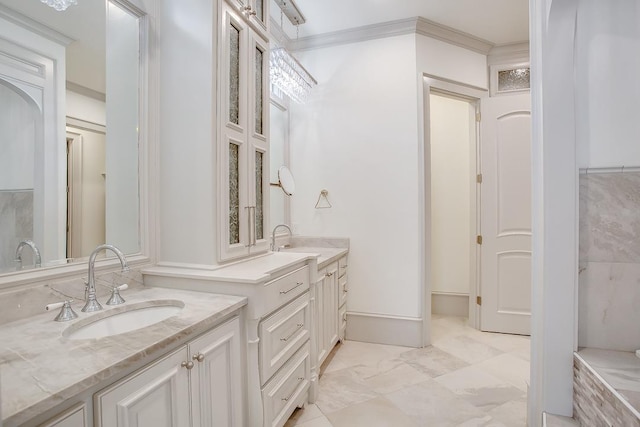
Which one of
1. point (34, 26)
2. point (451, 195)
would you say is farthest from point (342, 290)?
point (34, 26)

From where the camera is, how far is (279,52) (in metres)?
2.38

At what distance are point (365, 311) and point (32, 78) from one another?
2.81 metres

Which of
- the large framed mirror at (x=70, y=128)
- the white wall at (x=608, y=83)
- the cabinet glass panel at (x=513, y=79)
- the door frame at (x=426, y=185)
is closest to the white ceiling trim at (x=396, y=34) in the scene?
the cabinet glass panel at (x=513, y=79)

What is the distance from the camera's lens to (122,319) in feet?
4.18

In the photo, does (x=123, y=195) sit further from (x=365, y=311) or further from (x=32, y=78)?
(x=365, y=311)

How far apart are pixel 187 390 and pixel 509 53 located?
3.91 meters

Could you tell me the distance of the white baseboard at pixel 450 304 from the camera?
3.75 metres

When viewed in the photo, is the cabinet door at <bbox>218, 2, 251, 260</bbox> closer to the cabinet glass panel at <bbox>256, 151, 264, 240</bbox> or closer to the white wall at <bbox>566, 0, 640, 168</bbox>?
the cabinet glass panel at <bbox>256, 151, 264, 240</bbox>

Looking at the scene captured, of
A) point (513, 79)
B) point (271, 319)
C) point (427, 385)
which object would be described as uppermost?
point (513, 79)

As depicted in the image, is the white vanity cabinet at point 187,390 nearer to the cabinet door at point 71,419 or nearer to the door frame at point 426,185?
the cabinet door at point 71,419

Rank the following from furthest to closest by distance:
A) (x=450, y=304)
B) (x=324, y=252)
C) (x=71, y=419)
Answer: (x=450, y=304)
(x=324, y=252)
(x=71, y=419)

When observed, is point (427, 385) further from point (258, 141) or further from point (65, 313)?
point (65, 313)

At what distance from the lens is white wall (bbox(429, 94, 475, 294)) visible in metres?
3.80

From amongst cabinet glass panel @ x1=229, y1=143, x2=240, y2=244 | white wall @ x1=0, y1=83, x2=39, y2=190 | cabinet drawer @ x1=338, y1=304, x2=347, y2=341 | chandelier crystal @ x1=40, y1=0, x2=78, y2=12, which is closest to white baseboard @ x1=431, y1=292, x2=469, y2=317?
cabinet drawer @ x1=338, y1=304, x2=347, y2=341
